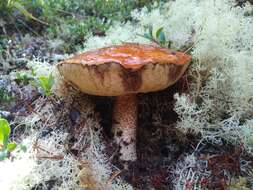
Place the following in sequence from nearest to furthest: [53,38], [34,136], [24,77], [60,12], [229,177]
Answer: [229,177], [34,136], [24,77], [53,38], [60,12]

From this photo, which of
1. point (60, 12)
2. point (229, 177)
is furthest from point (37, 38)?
point (229, 177)

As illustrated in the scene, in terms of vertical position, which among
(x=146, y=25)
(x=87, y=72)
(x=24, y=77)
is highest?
(x=146, y=25)

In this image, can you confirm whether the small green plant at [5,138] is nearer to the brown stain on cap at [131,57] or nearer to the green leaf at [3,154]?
the green leaf at [3,154]

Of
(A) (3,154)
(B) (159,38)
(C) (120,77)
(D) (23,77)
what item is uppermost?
(B) (159,38)

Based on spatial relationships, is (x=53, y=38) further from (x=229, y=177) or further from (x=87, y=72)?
(x=229, y=177)

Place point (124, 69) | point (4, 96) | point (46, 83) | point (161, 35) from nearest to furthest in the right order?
1. point (124, 69)
2. point (46, 83)
3. point (161, 35)
4. point (4, 96)

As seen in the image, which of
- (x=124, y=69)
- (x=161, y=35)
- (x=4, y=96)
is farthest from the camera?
(x=4, y=96)

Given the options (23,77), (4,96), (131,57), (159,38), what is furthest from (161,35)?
(4,96)

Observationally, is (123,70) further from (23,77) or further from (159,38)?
(23,77)
